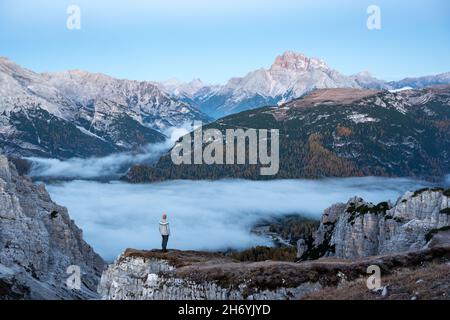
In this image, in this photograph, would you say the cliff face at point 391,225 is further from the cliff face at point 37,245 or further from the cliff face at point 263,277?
the cliff face at point 37,245

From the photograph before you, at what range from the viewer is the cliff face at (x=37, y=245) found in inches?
5177

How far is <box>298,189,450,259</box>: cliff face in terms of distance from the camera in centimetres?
10862

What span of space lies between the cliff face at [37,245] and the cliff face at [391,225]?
82.6m

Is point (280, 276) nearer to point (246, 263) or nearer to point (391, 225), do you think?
point (246, 263)

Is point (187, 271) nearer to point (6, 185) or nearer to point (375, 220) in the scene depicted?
point (375, 220)

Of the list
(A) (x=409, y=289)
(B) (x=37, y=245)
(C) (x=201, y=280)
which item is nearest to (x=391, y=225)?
(C) (x=201, y=280)

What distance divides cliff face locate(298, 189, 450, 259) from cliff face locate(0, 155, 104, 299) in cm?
8258

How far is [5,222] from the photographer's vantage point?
154625 mm

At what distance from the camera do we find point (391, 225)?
128 metres

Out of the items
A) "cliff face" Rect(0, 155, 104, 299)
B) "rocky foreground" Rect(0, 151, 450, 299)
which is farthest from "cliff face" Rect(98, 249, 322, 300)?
"cliff face" Rect(0, 155, 104, 299)

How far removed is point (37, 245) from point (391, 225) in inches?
4383

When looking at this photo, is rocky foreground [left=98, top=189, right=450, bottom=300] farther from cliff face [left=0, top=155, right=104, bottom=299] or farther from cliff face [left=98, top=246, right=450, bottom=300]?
cliff face [left=0, top=155, right=104, bottom=299]
